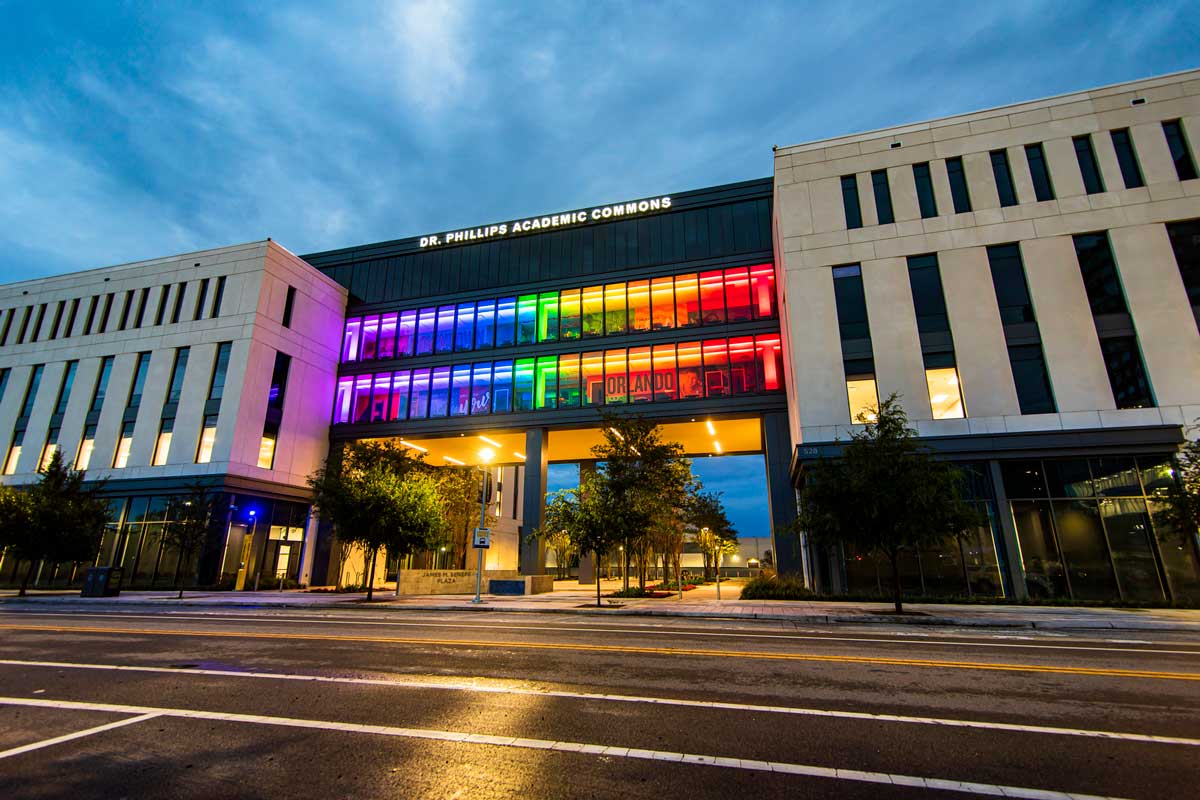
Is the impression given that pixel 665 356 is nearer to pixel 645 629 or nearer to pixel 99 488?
pixel 645 629

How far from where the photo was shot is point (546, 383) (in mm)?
34594

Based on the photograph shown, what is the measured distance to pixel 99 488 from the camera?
98.8ft

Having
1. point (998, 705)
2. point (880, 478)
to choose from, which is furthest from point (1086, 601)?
point (998, 705)

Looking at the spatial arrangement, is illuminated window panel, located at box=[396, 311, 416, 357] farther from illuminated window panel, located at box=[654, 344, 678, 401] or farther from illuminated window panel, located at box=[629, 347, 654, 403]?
illuminated window panel, located at box=[654, 344, 678, 401]

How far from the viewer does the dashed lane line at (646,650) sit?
27.2ft

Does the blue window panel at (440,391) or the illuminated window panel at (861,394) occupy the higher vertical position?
the blue window panel at (440,391)

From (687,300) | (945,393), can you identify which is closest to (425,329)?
(687,300)

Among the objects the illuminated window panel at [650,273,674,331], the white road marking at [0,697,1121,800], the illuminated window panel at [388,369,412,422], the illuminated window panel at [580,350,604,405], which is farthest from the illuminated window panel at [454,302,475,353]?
the white road marking at [0,697,1121,800]

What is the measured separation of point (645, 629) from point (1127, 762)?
10.0 m

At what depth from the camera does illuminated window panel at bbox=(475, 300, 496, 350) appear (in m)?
36.6

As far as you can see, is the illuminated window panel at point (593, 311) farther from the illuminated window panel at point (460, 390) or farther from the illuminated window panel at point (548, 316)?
the illuminated window panel at point (460, 390)

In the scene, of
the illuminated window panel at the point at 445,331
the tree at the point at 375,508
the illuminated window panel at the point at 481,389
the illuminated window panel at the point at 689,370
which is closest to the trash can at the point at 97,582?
the tree at the point at 375,508

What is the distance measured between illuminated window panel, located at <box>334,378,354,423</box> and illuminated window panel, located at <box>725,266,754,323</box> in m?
26.6

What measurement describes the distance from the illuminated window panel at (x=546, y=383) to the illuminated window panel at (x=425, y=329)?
8549 mm
